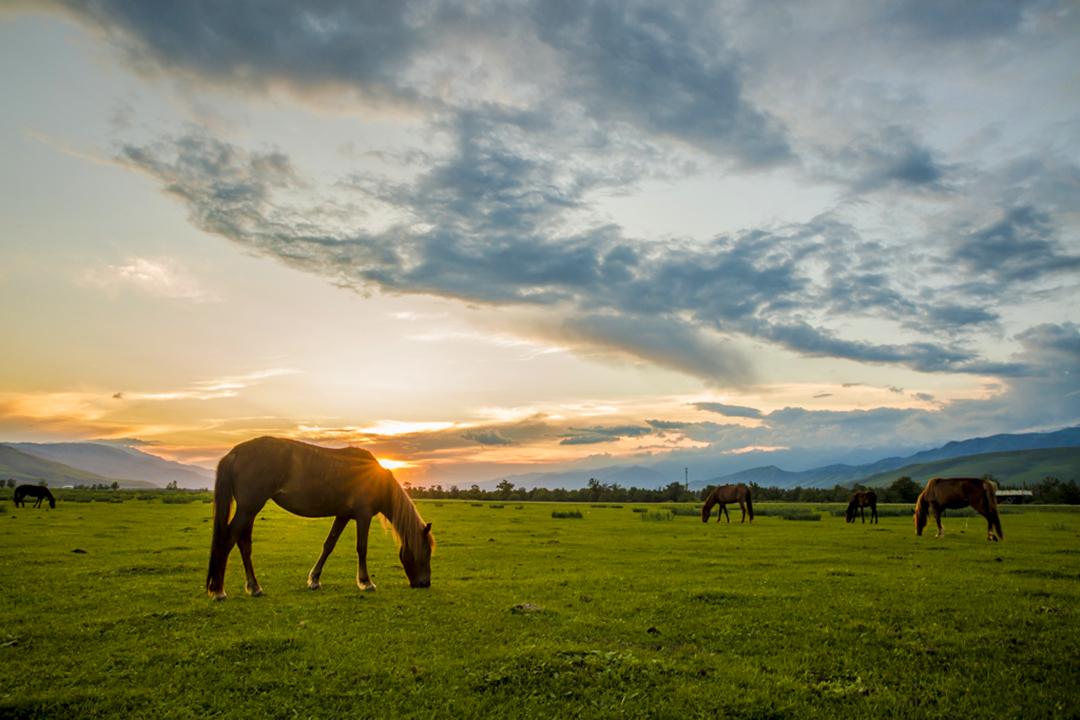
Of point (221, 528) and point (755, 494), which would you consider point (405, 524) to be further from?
point (755, 494)

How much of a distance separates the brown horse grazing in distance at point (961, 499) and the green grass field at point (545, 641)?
764 centimetres

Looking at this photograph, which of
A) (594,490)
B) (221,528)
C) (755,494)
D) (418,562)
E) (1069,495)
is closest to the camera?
(221,528)

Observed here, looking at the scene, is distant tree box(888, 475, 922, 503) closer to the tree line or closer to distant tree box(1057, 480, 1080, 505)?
the tree line

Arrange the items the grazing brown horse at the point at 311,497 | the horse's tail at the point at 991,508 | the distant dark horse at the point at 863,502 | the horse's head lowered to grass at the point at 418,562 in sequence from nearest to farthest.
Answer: the grazing brown horse at the point at 311,497
the horse's head lowered to grass at the point at 418,562
the horse's tail at the point at 991,508
the distant dark horse at the point at 863,502

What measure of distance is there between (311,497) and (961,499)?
26041 millimetres

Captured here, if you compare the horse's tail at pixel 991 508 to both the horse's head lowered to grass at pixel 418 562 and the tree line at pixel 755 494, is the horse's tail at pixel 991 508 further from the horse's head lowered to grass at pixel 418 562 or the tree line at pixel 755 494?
the tree line at pixel 755 494

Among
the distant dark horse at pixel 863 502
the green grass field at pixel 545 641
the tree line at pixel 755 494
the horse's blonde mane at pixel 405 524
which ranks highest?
the horse's blonde mane at pixel 405 524

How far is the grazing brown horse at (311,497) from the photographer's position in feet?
34.7

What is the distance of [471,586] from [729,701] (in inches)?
293

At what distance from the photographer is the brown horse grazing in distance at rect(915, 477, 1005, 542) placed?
22.6 m

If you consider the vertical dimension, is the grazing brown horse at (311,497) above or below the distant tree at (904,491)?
above

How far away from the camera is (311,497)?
37.7 feet

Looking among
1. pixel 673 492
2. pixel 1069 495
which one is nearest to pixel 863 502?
pixel 673 492

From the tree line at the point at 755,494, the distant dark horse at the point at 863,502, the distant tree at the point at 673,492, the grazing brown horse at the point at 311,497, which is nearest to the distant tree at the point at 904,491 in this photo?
the tree line at the point at 755,494
